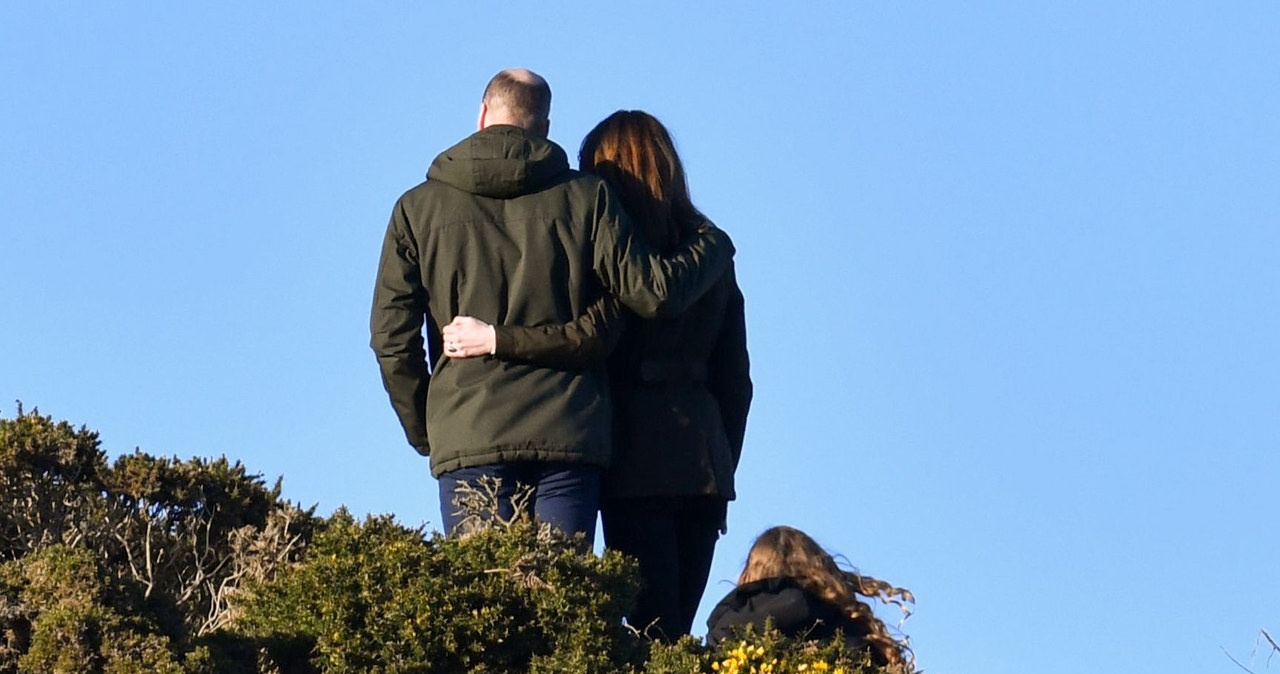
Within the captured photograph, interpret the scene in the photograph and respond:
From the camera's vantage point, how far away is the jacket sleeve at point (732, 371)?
7926mm

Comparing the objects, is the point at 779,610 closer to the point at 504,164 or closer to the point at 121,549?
the point at 504,164

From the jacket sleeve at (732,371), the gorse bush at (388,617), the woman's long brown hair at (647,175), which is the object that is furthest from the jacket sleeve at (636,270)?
the gorse bush at (388,617)

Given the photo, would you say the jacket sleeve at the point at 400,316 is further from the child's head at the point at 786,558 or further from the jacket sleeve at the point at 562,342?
the child's head at the point at 786,558

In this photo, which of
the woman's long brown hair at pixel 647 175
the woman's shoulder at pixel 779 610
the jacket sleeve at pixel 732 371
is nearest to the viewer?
the woman's shoulder at pixel 779 610

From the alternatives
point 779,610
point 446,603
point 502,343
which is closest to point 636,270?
point 502,343

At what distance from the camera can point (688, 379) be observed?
25.4 ft

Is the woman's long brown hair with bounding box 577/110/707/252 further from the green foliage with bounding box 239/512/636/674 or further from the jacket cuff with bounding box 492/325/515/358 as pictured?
the green foliage with bounding box 239/512/636/674

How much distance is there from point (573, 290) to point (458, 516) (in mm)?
832

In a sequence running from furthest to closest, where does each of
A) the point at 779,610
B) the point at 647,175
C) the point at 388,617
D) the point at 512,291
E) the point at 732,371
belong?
1. the point at 732,371
2. the point at 647,175
3. the point at 779,610
4. the point at 512,291
5. the point at 388,617

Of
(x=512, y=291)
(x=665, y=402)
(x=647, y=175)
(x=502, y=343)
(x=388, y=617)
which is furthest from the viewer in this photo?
(x=647, y=175)

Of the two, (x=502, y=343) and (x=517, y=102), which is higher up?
(x=517, y=102)

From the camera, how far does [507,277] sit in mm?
7352

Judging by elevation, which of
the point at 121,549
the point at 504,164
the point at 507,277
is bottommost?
the point at 121,549

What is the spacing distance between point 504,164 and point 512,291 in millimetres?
417
